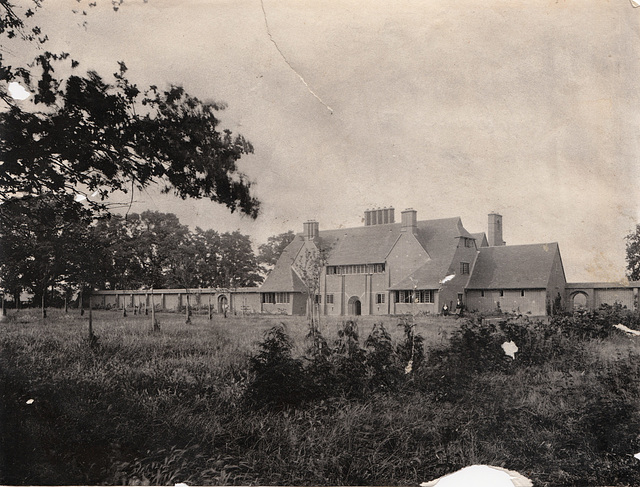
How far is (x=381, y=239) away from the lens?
11.4 feet

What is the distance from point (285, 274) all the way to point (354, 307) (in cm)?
57

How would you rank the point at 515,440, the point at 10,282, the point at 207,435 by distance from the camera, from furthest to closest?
1. the point at 10,282
2. the point at 515,440
3. the point at 207,435

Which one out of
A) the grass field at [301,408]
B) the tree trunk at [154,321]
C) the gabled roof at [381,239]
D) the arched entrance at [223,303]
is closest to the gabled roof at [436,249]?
the gabled roof at [381,239]

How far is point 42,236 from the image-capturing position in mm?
3477

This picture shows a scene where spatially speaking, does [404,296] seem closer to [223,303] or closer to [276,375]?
[276,375]

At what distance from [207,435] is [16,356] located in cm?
156

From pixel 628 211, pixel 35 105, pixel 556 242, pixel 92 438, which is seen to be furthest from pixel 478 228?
pixel 35 105

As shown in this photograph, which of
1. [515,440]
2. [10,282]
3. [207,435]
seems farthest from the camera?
[10,282]

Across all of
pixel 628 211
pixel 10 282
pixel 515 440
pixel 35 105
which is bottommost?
pixel 515 440

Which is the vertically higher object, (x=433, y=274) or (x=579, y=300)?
(x=433, y=274)

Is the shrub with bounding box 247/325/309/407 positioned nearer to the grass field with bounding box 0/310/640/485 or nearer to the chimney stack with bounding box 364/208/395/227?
the grass field with bounding box 0/310/640/485

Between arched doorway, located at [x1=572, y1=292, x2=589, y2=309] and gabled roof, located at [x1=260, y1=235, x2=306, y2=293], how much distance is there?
2.06 metres

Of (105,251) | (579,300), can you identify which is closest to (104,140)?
(105,251)

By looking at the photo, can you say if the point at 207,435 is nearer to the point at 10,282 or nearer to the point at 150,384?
the point at 150,384
